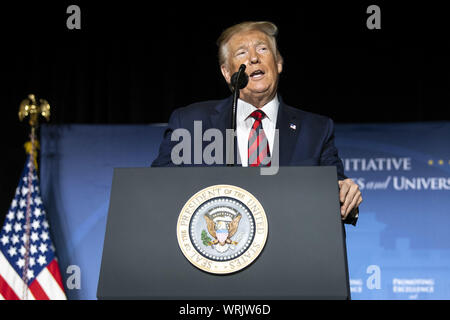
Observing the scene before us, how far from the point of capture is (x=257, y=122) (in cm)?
220

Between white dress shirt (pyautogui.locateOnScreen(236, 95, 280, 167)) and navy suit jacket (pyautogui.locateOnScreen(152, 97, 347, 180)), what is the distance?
0.03m

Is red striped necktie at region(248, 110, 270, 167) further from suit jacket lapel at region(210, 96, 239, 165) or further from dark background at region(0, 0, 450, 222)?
dark background at region(0, 0, 450, 222)

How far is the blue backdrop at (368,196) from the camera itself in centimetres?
405

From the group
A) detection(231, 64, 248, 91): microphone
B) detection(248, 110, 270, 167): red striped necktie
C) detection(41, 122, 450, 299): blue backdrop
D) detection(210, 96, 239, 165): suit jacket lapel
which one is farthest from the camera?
detection(41, 122, 450, 299): blue backdrop

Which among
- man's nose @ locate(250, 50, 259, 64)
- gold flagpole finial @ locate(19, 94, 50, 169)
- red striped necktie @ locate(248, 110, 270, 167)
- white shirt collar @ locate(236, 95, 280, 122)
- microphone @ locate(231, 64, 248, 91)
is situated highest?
gold flagpole finial @ locate(19, 94, 50, 169)

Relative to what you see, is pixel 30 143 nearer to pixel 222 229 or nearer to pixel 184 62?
pixel 184 62

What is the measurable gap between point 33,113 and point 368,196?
2524 millimetres

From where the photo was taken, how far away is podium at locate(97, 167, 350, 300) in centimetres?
135

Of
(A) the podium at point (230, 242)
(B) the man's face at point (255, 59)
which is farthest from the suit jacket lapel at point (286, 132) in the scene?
(A) the podium at point (230, 242)

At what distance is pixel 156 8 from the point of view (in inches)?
175

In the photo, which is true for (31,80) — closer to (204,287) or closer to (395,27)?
(395,27)

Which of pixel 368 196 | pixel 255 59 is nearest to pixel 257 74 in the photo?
pixel 255 59

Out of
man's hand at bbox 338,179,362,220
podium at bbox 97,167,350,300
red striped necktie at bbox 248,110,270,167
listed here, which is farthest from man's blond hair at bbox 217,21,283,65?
podium at bbox 97,167,350,300
